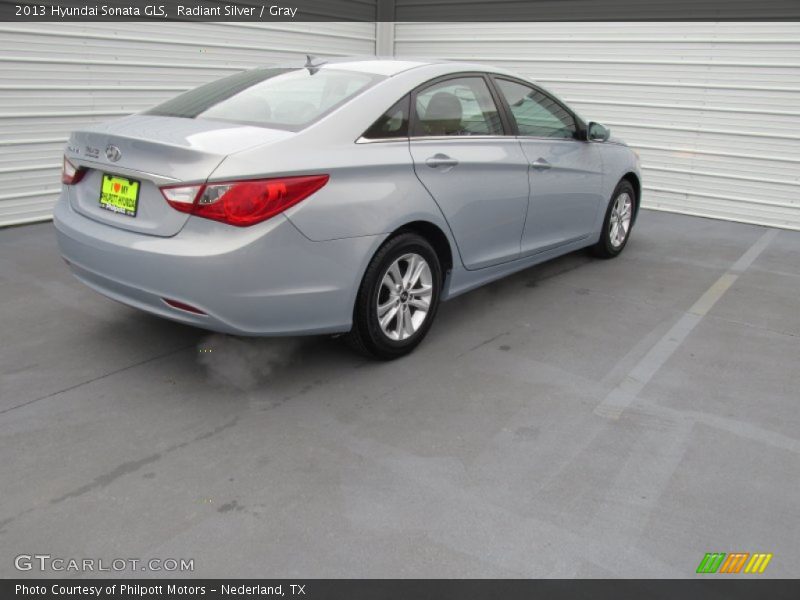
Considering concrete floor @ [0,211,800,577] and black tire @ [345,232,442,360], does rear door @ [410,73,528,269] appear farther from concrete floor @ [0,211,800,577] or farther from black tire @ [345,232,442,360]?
concrete floor @ [0,211,800,577]

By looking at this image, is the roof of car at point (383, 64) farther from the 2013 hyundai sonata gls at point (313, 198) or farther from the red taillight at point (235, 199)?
the red taillight at point (235, 199)

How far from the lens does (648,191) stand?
8.30 m

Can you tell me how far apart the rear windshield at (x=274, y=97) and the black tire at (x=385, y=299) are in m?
0.75

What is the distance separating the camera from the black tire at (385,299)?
10.9 feet

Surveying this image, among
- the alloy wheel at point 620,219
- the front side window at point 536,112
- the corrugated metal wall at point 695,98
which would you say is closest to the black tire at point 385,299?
the front side window at point 536,112

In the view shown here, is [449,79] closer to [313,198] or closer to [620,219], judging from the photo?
[313,198]

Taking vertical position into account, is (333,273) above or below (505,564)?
above

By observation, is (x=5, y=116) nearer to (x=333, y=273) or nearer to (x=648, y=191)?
(x=333, y=273)

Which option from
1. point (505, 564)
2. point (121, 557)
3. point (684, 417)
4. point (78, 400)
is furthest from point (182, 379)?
point (684, 417)
